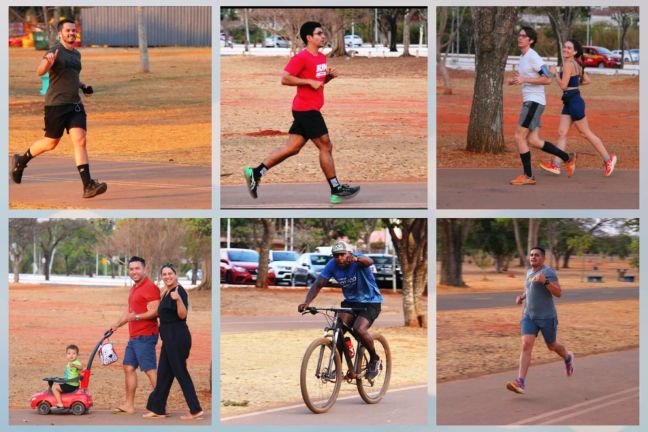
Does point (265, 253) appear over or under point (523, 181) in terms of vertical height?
under

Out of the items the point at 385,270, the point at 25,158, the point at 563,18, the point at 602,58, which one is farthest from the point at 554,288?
the point at 602,58

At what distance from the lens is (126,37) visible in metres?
20.3

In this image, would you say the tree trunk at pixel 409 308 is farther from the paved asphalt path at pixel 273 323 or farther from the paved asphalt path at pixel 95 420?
the paved asphalt path at pixel 95 420

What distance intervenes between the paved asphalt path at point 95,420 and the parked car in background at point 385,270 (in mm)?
2675

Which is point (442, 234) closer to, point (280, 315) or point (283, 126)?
point (280, 315)

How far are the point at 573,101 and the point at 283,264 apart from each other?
3.09m

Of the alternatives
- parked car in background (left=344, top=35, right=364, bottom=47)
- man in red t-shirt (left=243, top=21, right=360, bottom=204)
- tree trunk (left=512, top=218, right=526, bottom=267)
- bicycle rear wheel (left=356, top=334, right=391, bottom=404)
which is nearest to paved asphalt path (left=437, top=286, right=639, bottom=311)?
tree trunk (left=512, top=218, right=526, bottom=267)

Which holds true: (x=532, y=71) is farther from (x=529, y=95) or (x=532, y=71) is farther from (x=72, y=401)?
(x=72, y=401)

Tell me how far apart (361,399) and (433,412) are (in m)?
0.74

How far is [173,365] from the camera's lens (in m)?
10.9

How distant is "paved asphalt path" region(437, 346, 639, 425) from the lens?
434 inches

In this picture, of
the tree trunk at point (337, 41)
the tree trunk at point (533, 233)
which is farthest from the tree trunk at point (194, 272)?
the tree trunk at point (337, 41)

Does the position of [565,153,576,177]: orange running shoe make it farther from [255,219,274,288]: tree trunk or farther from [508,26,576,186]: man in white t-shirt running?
[255,219,274,288]: tree trunk

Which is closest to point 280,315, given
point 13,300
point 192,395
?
point 192,395
